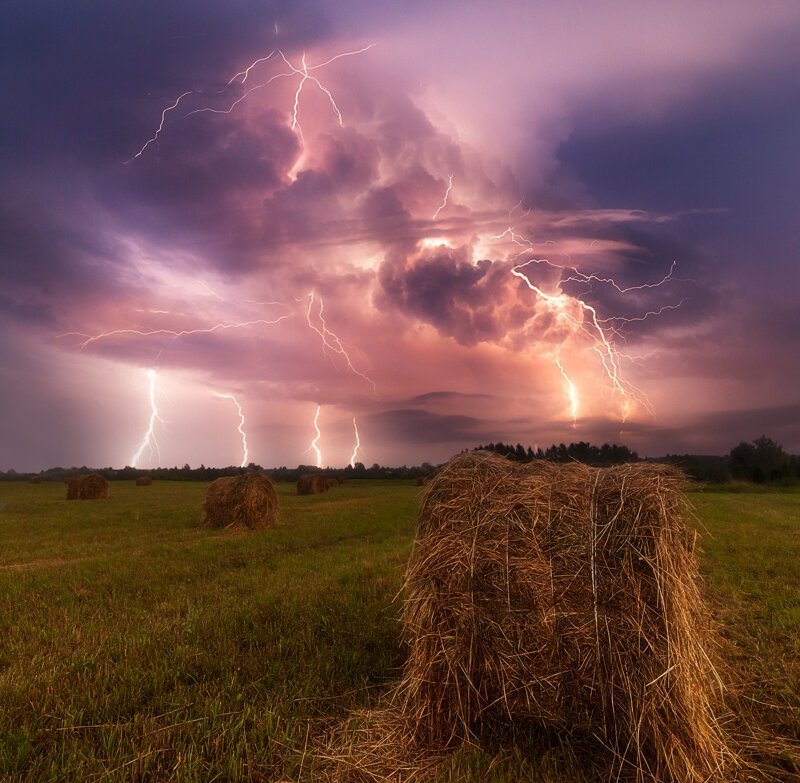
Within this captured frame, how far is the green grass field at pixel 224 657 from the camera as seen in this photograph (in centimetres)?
382

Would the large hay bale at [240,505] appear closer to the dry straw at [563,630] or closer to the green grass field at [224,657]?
the green grass field at [224,657]

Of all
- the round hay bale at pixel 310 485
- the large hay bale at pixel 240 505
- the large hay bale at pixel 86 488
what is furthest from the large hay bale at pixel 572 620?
the round hay bale at pixel 310 485

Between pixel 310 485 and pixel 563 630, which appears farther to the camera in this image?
pixel 310 485

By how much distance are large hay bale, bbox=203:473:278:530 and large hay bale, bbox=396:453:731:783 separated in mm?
15079

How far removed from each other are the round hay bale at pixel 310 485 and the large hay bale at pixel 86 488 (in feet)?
42.1

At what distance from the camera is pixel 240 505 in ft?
61.2

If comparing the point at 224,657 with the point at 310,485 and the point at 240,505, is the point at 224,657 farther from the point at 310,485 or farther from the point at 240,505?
the point at 310,485

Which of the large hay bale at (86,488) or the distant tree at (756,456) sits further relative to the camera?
the distant tree at (756,456)

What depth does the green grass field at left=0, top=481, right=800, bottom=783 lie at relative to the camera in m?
3.82

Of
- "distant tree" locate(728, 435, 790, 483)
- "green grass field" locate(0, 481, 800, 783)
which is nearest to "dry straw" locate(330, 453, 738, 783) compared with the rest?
"green grass field" locate(0, 481, 800, 783)

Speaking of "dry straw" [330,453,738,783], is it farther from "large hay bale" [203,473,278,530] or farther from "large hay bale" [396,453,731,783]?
"large hay bale" [203,473,278,530]

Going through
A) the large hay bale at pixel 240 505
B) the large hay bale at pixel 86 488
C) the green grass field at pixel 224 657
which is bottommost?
the green grass field at pixel 224 657

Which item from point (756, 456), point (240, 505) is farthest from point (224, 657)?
point (756, 456)

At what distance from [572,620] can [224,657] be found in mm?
3602
